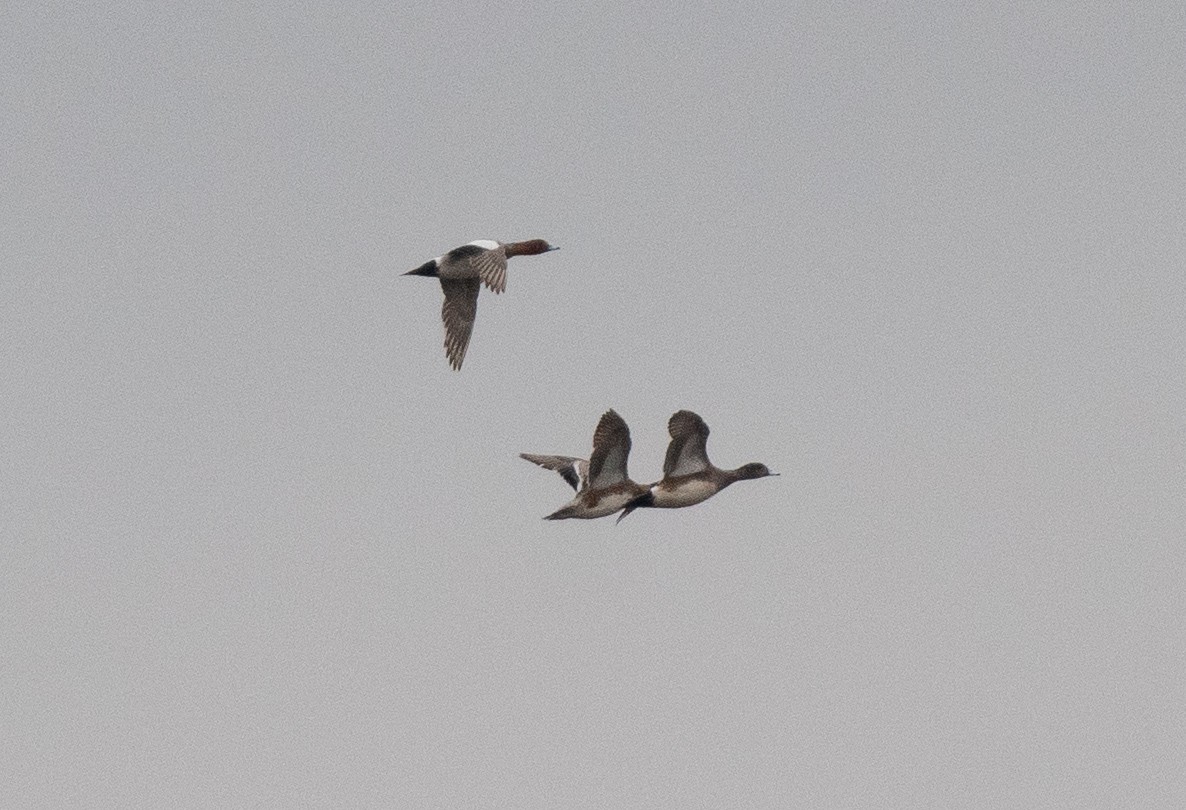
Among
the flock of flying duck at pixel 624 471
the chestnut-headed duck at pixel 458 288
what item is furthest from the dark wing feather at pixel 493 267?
the chestnut-headed duck at pixel 458 288

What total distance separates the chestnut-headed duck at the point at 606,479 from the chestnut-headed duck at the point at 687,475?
15.1 inches

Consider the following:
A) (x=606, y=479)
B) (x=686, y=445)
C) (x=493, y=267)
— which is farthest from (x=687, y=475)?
(x=493, y=267)

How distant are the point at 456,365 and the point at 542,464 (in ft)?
Answer: 11.7

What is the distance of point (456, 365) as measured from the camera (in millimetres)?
47812

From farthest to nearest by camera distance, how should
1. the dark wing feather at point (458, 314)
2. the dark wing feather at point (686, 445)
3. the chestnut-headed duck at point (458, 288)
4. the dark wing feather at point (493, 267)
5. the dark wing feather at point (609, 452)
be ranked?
the dark wing feather at point (458, 314)
the chestnut-headed duck at point (458, 288)
the dark wing feather at point (493, 267)
the dark wing feather at point (686, 445)
the dark wing feather at point (609, 452)

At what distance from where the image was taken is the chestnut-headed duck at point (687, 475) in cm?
3997

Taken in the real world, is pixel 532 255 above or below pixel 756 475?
above

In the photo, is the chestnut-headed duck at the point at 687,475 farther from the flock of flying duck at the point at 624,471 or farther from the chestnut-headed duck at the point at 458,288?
the chestnut-headed duck at the point at 458,288

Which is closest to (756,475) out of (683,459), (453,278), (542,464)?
(683,459)

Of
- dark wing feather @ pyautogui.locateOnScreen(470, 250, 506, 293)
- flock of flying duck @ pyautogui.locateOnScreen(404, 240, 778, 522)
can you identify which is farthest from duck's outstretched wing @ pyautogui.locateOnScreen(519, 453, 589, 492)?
dark wing feather @ pyautogui.locateOnScreen(470, 250, 506, 293)

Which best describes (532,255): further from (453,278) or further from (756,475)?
(756,475)

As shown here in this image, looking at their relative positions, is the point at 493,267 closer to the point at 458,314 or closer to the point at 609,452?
the point at 458,314

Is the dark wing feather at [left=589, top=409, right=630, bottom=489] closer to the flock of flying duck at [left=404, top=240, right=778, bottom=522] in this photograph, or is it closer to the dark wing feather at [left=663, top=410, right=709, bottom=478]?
the flock of flying duck at [left=404, top=240, right=778, bottom=522]

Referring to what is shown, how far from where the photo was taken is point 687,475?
134ft
